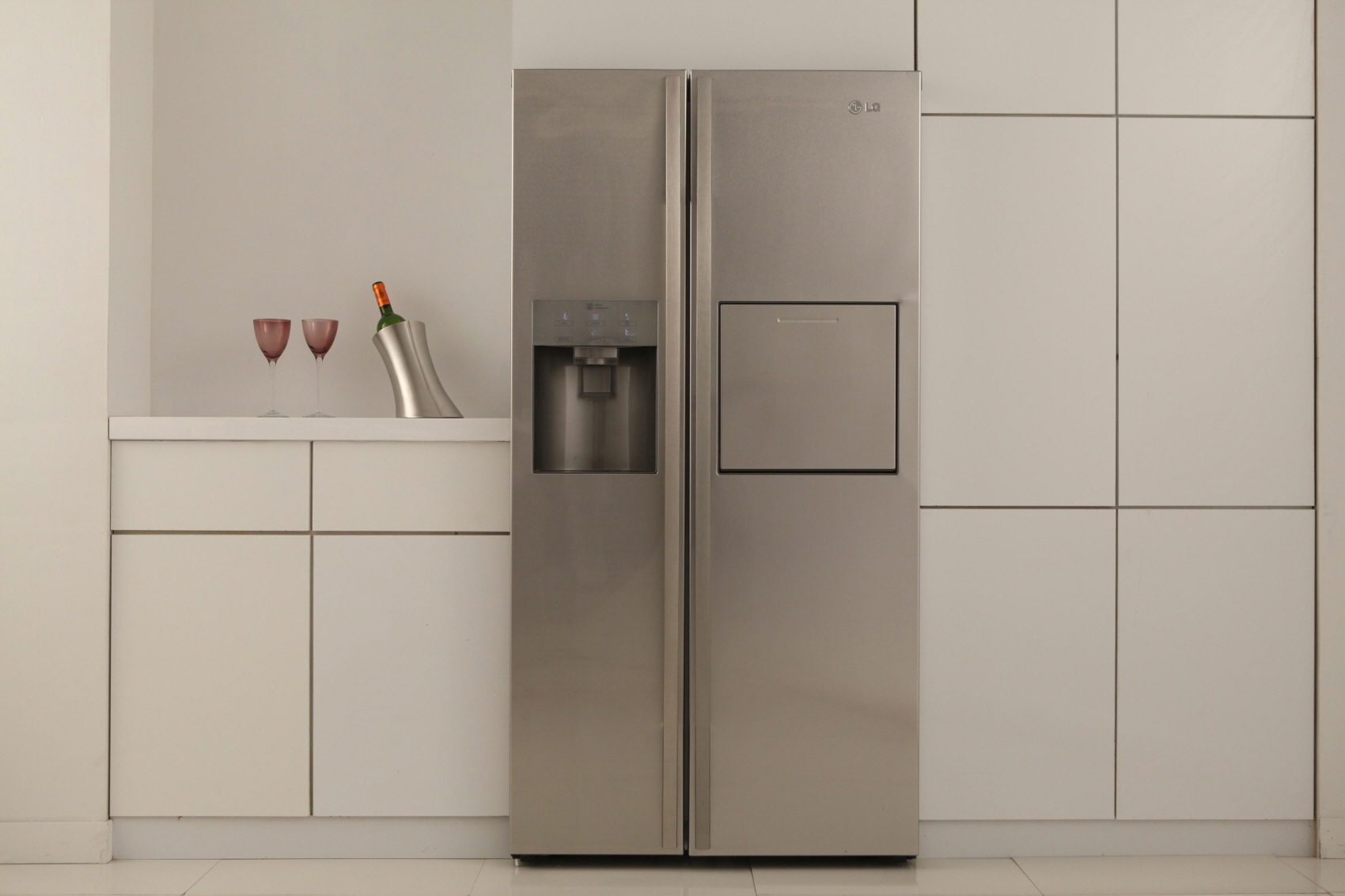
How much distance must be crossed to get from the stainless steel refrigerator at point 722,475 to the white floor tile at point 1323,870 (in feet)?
2.95

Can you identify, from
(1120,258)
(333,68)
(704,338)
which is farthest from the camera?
(333,68)

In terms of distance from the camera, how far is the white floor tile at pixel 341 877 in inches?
75.0

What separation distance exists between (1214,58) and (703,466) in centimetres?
146

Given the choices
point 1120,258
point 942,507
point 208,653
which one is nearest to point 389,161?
point 208,653

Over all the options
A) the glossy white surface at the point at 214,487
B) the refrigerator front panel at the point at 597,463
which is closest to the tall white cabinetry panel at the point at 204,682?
the glossy white surface at the point at 214,487

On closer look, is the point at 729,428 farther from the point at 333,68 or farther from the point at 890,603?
the point at 333,68

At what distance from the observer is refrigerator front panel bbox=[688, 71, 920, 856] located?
A: 1.92m

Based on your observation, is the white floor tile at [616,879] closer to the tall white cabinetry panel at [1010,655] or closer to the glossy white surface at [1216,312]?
the tall white cabinetry panel at [1010,655]

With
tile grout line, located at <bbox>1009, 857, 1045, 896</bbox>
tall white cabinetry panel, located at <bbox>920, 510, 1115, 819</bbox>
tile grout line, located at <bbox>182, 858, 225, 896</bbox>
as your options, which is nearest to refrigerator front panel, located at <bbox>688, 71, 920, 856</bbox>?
tall white cabinetry panel, located at <bbox>920, 510, 1115, 819</bbox>

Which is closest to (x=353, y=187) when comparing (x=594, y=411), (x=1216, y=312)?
(x=594, y=411)

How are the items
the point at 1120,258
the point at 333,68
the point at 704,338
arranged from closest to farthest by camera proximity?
the point at 704,338 < the point at 1120,258 < the point at 333,68

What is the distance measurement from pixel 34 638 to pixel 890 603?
1.88m

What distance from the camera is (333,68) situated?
2465mm

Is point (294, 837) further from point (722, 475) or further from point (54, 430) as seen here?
point (722, 475)
